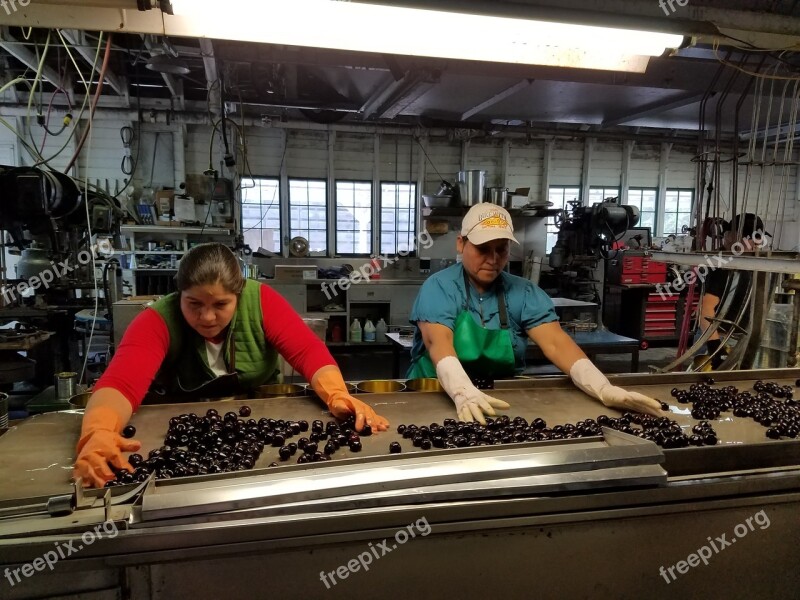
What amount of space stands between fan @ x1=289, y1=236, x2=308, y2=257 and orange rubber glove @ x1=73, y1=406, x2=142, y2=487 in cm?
619

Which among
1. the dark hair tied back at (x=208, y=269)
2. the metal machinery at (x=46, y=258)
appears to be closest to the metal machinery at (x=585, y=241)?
the metal machinery at (x=46, y=258)

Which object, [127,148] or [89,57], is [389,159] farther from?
[89,57]

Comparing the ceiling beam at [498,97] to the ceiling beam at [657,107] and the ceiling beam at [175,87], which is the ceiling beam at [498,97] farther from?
the ceiling beam at [175,87]

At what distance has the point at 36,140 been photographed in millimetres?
7219

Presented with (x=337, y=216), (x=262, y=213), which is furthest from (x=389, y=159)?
(x=262, y=213)

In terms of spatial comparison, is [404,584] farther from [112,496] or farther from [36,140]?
[36,140]

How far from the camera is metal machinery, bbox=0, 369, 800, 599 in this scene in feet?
3.51

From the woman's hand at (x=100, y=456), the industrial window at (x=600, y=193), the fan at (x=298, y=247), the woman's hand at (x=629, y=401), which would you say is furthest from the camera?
the industrial window at (x=600, y=193)

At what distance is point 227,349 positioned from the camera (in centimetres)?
201

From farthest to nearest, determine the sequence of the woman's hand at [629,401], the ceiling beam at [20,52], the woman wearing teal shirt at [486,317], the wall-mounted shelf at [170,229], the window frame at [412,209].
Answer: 1. the window frame at [412,209]
2. the wall-mounted shelf at [170,229]
3. the ceiling beam at [20,52]
4. the woman wearing teal shirt at [486,317]
5. the woman's hand at [629,401]

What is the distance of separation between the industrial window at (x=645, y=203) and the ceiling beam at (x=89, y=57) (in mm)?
8268

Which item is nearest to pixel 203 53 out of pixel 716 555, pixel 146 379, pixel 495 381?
pixel 146 379

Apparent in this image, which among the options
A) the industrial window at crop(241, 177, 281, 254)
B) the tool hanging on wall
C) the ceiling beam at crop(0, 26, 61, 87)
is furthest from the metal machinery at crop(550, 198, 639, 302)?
the tool hanging on wall

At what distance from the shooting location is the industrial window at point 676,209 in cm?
941
